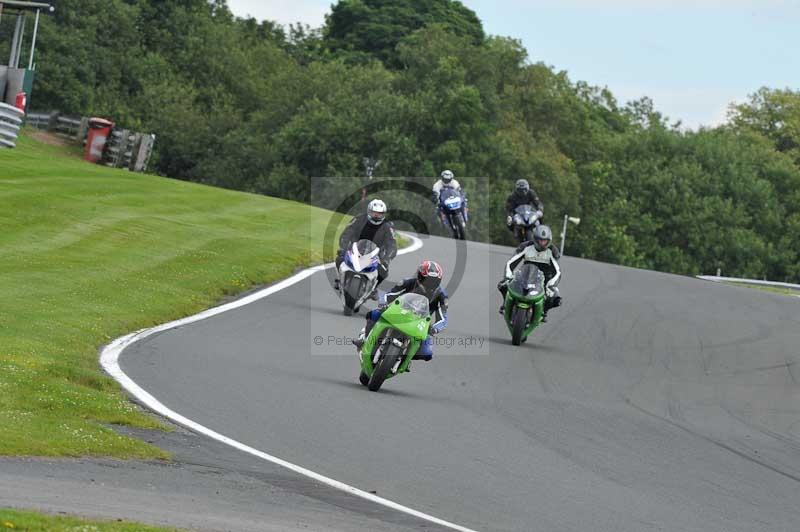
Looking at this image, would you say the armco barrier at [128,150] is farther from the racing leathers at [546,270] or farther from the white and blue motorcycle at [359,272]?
the racing leathers at [546,270]

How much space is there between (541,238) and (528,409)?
224 inches

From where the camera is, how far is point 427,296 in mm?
16219

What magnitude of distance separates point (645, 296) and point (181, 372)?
46.9ft

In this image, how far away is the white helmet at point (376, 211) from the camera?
69.2 feet

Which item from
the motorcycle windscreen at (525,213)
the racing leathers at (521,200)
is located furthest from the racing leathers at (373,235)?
the racing leathers at (521,200)

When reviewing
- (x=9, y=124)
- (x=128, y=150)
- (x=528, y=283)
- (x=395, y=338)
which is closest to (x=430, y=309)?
(x=395, y=338)

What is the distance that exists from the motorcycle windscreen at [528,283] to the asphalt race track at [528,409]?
0.83 m

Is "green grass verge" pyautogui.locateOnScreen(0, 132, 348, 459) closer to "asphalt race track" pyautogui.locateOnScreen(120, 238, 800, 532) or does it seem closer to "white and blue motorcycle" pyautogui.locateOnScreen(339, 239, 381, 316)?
"asphalt race track" pyautogui.locateOnScreen(120, 238, 800, 532)

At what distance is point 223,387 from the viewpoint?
47.3ft

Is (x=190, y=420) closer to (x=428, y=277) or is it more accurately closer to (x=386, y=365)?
(x=386, y=365)

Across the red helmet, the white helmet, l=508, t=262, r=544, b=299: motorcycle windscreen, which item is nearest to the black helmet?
l=508, t=262, r=544, b=299: motorcycle windscreen

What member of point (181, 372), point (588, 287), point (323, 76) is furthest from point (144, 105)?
point (181, 372)

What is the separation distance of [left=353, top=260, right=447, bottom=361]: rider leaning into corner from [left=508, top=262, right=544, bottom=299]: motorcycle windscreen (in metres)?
3.89

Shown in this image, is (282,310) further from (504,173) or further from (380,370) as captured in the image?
(504,173)
